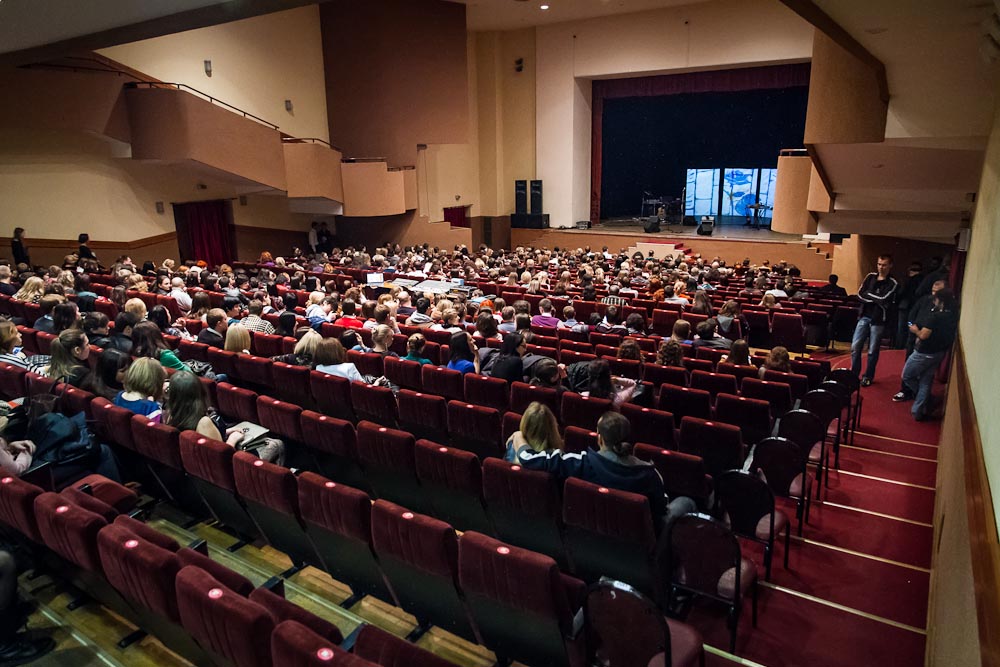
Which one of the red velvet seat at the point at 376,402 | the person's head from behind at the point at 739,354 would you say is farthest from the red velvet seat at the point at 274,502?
the person's head from behind at the point at 739,354

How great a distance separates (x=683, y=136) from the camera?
73.5ft

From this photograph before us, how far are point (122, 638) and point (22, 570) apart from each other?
81 centimetres

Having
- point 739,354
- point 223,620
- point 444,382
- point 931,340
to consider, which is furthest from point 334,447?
point 931,340

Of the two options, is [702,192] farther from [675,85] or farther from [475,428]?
[475,428]

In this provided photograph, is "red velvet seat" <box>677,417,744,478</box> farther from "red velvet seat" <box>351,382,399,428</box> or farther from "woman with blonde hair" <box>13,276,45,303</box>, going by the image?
"woman with blonde hair" <box>13,276,45,303</box>

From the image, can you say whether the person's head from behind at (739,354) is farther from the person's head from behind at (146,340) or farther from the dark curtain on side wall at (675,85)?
the dark curtain on side wall at (675,85)

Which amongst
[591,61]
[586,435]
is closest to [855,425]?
[586,435]

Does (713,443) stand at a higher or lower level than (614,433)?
lower

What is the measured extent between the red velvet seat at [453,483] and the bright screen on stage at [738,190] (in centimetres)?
2110

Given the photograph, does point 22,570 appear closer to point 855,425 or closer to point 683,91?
point 855,425

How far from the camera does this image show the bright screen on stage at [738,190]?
22.0 metres

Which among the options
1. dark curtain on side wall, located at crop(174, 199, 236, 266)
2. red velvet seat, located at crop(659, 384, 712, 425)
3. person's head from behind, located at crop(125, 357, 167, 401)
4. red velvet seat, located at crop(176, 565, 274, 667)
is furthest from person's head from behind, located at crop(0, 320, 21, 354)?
dark curtain on side wall, located at crop(174, 199, 236, 266)

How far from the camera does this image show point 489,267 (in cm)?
1388

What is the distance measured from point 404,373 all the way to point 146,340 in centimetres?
213
